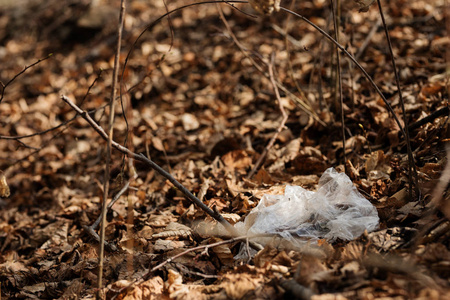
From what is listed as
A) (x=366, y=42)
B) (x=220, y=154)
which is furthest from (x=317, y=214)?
(x=366, y=42)

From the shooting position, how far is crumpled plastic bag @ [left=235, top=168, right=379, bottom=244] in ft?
5.84

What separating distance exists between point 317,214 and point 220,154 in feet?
4.26

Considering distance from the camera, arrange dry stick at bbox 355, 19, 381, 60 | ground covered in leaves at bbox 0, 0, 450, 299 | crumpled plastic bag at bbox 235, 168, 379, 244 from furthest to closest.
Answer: dry stick at bbox 355, 19, 381, 60 → crumpled plastic bag at bbox 235, 168, 379, 244 → ground covered in leaves at bbox 0, 0, 450, 299

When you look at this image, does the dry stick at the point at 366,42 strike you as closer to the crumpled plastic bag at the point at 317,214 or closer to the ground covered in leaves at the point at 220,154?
the ground covered in leaves at the point at 220,154

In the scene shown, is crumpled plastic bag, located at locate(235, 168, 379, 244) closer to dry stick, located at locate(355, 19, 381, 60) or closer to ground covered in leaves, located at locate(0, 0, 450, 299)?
ground covered in leaves, located at locate(0, 0, 450, 299)

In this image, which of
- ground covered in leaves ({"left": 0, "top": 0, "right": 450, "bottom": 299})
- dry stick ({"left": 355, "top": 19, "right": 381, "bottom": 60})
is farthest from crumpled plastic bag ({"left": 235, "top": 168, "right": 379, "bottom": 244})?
dry stick ({"left": 355, "top": 19, "right": 381, "bottom": 60})

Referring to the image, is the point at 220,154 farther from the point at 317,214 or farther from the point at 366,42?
the point at 366,42

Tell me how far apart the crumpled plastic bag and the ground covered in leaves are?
76 mm

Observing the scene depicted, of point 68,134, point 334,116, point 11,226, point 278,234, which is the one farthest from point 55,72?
point 278,234

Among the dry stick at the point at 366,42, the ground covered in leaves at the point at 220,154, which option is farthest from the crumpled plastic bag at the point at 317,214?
the dry stick at the point at 366,42

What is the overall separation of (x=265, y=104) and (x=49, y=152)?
2297 millimetres

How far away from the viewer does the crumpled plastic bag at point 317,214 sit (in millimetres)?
1781

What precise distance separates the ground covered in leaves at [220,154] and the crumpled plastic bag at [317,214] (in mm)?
76

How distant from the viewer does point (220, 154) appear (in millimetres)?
3074
